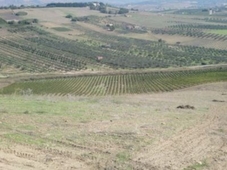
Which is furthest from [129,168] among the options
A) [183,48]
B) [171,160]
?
[183,48]

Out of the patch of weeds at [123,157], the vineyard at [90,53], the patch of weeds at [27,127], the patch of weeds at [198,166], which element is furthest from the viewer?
the vineyard at [90,53]

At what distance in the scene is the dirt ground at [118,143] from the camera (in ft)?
57.2

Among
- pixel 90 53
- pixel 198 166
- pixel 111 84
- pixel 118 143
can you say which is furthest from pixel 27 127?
pixel 90 53

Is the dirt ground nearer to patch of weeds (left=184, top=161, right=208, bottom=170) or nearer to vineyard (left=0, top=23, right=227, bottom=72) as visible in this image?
patch of weeds (left=184, top=161, right=208, bottom=170)

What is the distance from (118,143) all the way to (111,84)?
189 ft

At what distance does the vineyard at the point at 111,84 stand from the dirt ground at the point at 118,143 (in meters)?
39.1

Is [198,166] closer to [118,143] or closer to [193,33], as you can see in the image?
[118,143]

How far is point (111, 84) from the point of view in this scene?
77.4 metres

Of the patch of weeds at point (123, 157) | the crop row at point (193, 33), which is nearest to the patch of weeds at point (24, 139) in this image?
the patch of weeds at point (123, 157)

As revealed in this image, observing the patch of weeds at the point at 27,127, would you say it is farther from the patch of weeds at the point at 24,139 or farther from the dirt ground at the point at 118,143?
the patch of weeds at the point at 24,139

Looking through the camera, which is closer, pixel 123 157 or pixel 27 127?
pixel 123 157

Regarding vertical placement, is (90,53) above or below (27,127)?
below

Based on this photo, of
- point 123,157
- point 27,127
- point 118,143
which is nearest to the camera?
point 123,157

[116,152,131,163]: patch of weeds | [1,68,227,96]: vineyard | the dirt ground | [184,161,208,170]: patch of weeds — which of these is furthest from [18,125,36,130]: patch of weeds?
[1,68,227,96]: vineyard
